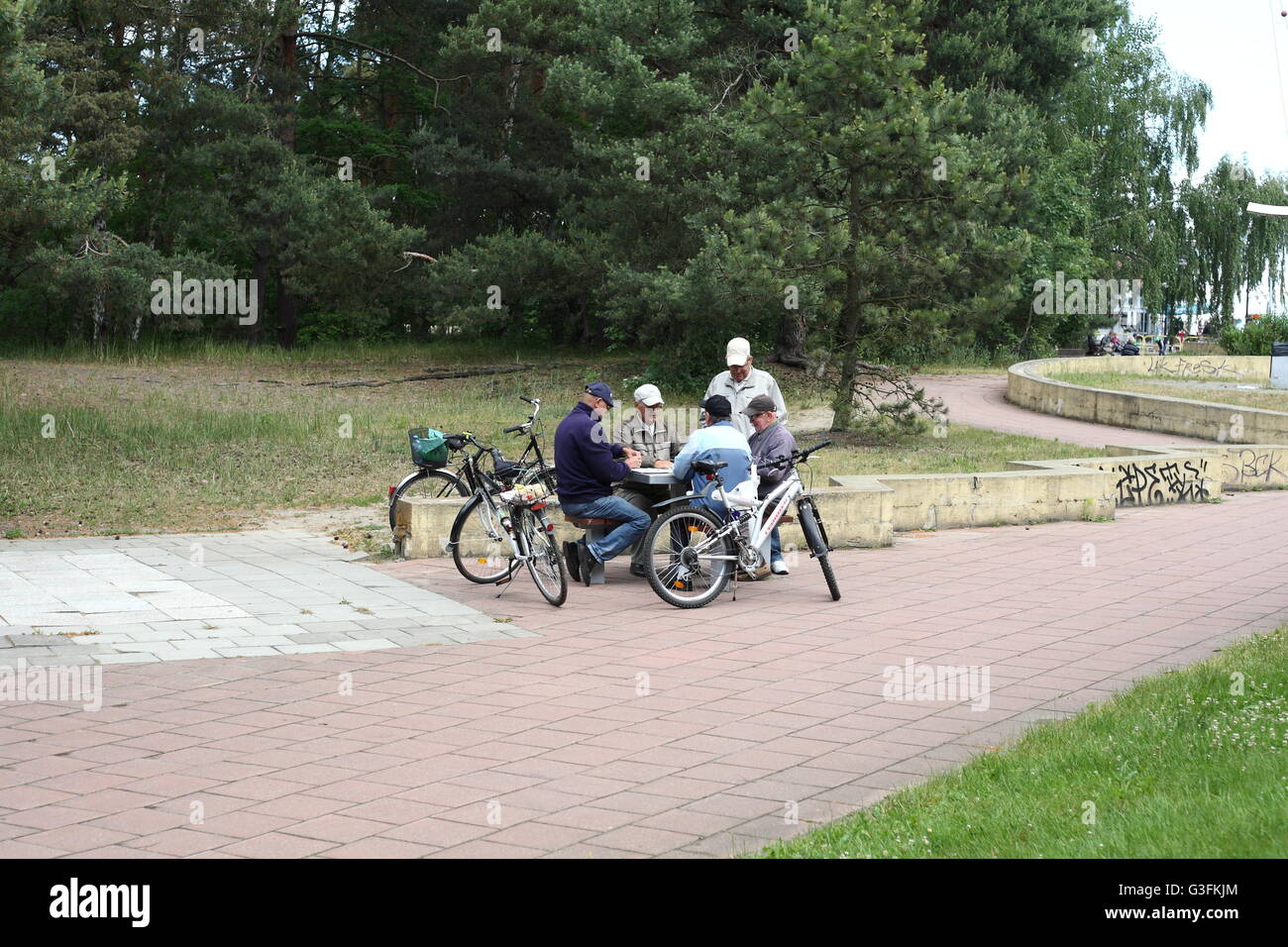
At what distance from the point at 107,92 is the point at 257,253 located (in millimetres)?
6053

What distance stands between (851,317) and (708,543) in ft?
39.6

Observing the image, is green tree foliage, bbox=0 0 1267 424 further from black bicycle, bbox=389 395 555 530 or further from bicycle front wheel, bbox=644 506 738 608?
bicycle front wheel, bbox=644 506 738 608

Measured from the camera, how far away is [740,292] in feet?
71.3

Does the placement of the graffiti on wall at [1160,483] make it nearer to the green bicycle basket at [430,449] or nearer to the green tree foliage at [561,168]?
the green tree foliage at [561,168]

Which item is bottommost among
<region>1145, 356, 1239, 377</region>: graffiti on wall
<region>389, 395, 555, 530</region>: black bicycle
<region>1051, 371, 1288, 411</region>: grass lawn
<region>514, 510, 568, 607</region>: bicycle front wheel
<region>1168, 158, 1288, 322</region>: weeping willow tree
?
<region>514, 510, 568, 607</region>: bicycle front wheel

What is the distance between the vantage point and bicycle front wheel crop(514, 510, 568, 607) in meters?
9.94

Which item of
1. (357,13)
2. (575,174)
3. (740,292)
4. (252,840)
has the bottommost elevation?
(252,840)

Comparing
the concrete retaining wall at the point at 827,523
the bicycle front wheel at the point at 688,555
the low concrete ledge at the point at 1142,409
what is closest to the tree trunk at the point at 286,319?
the low concrete ledge at the point at 1142,409

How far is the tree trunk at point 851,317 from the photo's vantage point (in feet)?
68.7

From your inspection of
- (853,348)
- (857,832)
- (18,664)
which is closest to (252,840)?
(857,832)

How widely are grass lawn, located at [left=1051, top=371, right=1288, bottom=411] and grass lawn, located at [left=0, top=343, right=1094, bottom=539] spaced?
7.82 meters

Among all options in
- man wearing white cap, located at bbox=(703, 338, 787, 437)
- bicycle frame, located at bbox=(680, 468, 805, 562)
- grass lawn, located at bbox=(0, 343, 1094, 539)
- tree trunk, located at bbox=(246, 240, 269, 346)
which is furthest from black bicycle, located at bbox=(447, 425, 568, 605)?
tree trunk, located at bbox=(246, 240, 269, 346)

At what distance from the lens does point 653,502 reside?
1144cm

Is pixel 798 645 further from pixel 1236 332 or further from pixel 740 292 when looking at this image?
pixel 1236 332
